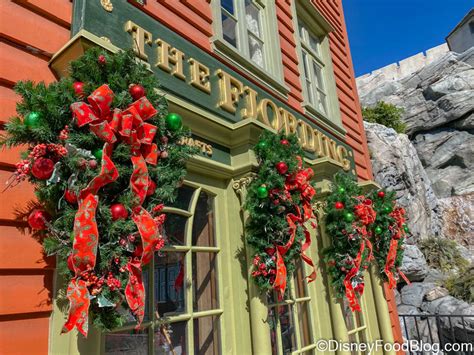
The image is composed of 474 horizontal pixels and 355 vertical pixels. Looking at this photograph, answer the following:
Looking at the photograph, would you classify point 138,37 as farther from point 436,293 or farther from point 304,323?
point 436,293

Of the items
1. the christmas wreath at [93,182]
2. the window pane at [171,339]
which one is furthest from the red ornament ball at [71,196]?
the window pane at [171,339]

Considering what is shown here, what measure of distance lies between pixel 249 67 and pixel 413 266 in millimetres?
9463

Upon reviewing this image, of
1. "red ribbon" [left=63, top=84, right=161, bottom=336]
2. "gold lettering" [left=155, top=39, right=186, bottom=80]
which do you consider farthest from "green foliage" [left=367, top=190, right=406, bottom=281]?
"red ribbon" [left=63, top=84, right=161, bottom=336]

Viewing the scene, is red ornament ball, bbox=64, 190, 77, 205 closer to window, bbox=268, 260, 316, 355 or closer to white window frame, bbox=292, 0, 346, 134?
window, bbox=268, 260, 316, 355

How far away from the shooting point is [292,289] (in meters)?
3.43

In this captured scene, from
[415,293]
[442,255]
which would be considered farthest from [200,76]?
[442,255]

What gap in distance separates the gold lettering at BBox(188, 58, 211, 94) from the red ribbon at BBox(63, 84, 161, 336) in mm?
1181

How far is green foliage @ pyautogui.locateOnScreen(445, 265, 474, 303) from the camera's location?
9403 millimetres

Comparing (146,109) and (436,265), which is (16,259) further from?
(436,265)

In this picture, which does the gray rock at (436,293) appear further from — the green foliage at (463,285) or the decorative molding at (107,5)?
the decorative molding at (107,5)

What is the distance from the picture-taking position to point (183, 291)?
246 cm

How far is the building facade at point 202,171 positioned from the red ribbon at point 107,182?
38 cm

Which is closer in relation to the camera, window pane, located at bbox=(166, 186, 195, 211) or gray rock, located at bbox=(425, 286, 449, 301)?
window pane, located at bbox=(166, 186, 195, 211)

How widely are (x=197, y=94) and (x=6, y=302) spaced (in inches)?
77.2
